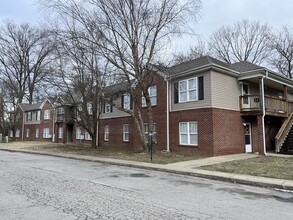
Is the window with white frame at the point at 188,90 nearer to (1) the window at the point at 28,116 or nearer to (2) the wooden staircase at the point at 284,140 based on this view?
(2) the wooden staircase at the point at 284,140

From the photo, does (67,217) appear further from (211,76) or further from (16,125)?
(16,125)

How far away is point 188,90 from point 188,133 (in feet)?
9.95

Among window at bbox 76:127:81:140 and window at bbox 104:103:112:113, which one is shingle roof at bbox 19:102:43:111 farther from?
window at bbox 104:103:112:113

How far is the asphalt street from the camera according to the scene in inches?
222

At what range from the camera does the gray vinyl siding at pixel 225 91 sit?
18.2m

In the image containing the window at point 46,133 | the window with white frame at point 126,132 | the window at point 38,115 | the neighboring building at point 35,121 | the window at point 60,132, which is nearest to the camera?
the window with white frame at point 126,132

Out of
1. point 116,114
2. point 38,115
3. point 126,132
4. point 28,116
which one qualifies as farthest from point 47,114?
point 126,132

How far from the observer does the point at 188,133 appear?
19.4 m

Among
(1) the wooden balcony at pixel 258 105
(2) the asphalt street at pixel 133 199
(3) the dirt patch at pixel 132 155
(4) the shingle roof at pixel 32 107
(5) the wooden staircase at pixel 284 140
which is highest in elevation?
(4) the shingle roof at pixel 32 107

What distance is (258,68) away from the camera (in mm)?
19172

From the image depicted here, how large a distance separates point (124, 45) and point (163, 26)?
3021 mm

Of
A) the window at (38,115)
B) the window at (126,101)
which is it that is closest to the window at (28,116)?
the window at (38,115)

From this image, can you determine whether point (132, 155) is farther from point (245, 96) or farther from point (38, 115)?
point (38, 115)

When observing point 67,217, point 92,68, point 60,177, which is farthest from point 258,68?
point 67,217
